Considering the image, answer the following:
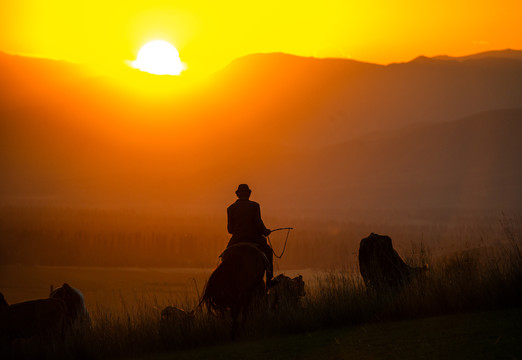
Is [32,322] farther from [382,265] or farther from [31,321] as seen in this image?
[382,265]

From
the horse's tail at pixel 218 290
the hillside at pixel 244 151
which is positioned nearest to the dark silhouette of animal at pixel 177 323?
the horse's tail at pixel 218 290

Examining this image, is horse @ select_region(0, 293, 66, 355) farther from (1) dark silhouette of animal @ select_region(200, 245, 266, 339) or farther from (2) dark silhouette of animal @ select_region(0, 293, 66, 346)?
(1) dark silhouette of animal @ select_region(200, 245, 266, 339)

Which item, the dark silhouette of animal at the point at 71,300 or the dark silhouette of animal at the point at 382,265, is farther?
the dark silhouette of animal at the point at 71,300

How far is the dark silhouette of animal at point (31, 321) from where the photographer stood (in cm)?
1011

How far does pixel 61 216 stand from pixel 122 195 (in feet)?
174

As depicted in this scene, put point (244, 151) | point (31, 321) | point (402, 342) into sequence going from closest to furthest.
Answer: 1. point (402, 342)
2. point (31, 321)
3. point (244, 151)

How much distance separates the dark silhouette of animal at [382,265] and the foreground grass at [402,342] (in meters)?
2.05

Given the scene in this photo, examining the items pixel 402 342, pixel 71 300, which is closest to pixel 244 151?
pixel 71 300

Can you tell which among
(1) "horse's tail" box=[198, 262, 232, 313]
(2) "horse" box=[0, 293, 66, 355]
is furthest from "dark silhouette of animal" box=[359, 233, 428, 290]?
(2) "horse" box=[0, 293, 66, 355]

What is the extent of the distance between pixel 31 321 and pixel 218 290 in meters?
2.53

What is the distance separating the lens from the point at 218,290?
33.8 feet

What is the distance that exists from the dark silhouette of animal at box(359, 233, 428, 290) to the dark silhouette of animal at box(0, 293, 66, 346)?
4265 millimetres

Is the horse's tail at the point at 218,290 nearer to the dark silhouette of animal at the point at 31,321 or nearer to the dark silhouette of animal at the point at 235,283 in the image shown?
the dark silhouette of animal at the point at 235,283

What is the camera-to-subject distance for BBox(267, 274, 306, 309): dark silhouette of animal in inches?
409
